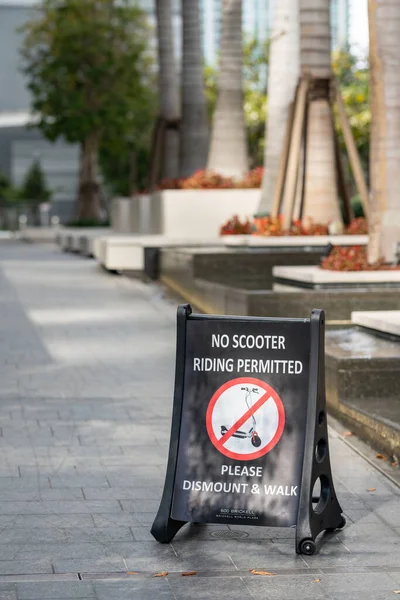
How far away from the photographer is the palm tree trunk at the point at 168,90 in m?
34.9

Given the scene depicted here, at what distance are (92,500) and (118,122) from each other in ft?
150

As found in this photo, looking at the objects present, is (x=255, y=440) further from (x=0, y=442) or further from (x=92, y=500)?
(x=0, y=442)

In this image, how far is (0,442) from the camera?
9.38 m

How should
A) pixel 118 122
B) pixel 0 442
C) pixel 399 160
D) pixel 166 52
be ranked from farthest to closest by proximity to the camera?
1. pixel 118 122
2. pixel 166 52
3. pixel 399 160
4. pixel 0 442

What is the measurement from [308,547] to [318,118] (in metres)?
16.3

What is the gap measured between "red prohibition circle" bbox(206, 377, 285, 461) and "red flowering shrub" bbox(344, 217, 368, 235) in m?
16.2

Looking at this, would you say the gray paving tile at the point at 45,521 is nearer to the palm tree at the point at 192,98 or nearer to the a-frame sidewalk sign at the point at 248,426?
the a-frame sidewalk sign at the point at 248,426

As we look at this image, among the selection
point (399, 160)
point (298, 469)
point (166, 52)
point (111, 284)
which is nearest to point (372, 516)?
point (298, 469)

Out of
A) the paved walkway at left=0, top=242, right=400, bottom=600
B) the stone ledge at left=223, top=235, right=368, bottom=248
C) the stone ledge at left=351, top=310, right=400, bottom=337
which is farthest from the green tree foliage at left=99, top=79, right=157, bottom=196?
the paved walkway at left=0, top=242, right=400, bottom=600

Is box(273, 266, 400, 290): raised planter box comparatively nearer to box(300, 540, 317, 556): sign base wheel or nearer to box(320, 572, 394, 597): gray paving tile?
box(300, 540, 317, 556): sign base wheel

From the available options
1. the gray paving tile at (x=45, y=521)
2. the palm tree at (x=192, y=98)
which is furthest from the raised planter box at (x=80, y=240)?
the gray paving tile at (x=45, y=521)

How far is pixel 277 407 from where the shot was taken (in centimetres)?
674

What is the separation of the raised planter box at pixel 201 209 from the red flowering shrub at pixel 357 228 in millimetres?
4814

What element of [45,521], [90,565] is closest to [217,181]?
[45,521]
